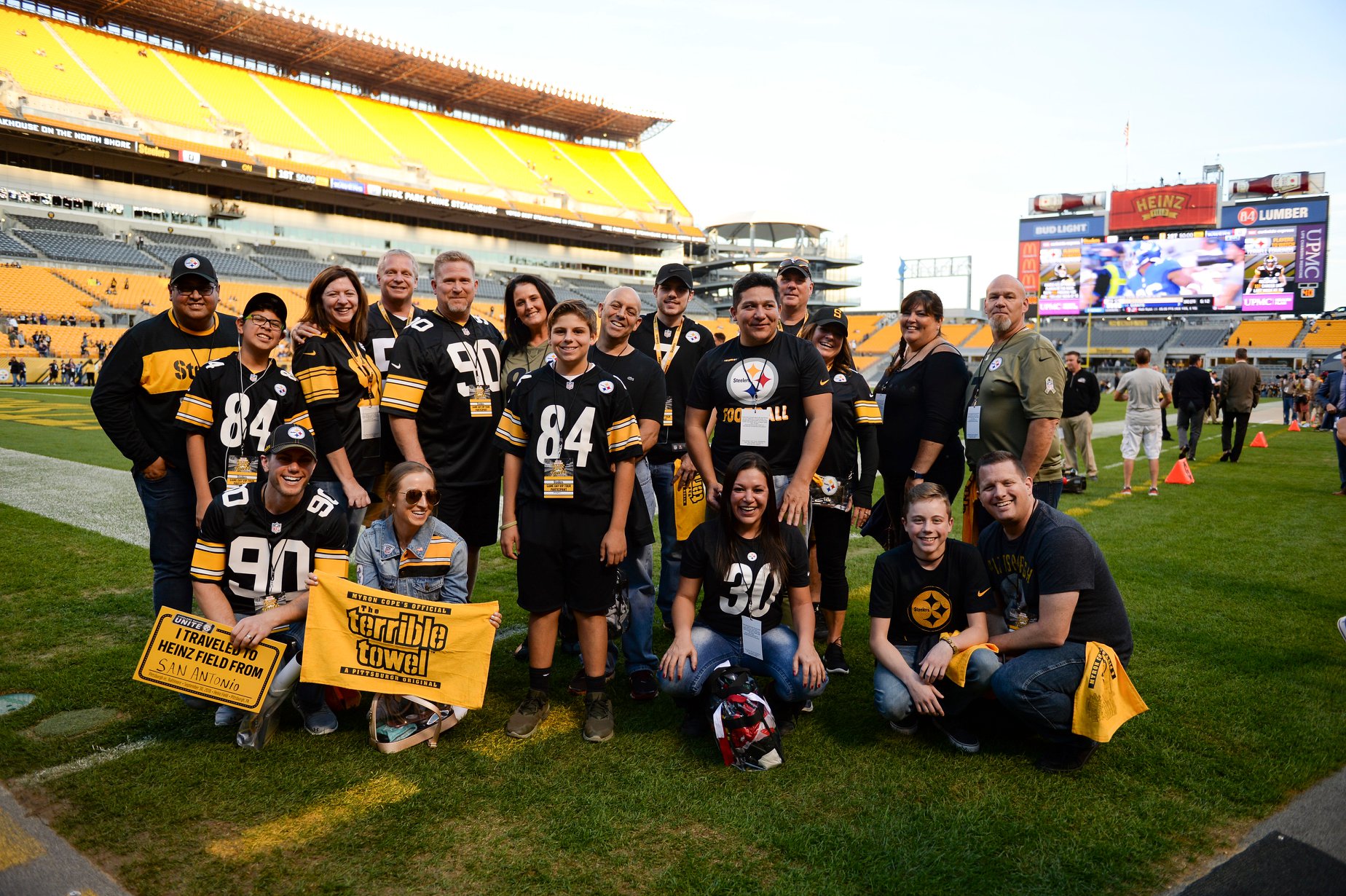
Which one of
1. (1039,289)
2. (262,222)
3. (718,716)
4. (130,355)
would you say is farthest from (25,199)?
(1039,289)

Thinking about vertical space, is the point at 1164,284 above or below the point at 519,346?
above

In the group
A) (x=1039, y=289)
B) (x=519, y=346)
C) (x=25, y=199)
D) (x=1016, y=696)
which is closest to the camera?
(x=1016, y=696)

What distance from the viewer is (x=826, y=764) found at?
3277mm

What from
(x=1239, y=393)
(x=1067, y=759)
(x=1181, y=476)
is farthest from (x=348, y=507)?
(x=1239, y=393)

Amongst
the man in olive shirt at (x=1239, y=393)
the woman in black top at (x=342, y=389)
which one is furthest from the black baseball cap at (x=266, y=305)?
the man in olive shirt at (x=1239, y=393)

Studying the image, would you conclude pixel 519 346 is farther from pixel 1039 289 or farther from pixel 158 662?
pixel 1039 289

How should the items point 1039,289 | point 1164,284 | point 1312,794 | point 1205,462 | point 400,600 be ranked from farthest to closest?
point 1039,289 → point 1164,284 → point 1205,462 → point 400,600 → point 1312,794

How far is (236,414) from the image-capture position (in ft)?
12.7

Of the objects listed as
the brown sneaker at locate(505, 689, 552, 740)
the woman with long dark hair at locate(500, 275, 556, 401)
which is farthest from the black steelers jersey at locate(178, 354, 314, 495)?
the brown sneaker at locate(505, 689, 552, 740)

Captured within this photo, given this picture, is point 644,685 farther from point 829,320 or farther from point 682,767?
point 829,320

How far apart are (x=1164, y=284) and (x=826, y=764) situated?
54183 millimetres

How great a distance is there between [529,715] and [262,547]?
1.35 m

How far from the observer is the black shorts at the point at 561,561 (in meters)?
3.60

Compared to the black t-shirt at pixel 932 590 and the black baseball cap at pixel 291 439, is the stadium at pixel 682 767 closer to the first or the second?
the black t-shirt at pixel 932 590
